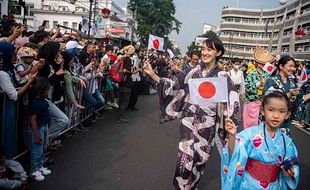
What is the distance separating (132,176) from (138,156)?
40.2 inches

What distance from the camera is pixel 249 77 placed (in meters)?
6.74

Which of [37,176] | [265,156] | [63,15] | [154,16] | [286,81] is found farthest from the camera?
[154,16]

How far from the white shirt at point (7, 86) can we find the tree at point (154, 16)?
7127 centimetres

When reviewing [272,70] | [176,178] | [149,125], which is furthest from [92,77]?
[176,178]

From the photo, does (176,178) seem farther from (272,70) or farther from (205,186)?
(272,70)

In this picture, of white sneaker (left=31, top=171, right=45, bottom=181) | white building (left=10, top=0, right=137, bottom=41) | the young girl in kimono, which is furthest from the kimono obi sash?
white building (left=10, top=0, right=137, bottom=41)

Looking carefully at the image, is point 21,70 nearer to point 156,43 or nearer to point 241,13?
point 156,43

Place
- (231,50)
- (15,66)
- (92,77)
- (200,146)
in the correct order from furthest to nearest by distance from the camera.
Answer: (231,50), (92,77), (15,66), (200,146)

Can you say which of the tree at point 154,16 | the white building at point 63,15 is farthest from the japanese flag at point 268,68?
the tree at point 154,16

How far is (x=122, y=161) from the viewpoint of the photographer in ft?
19.0

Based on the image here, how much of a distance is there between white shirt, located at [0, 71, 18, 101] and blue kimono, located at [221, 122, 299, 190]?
9.08 ft

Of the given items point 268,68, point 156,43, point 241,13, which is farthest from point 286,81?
point 241,13

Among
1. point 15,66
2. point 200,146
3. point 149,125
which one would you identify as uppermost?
point 15,66

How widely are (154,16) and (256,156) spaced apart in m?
77.5
